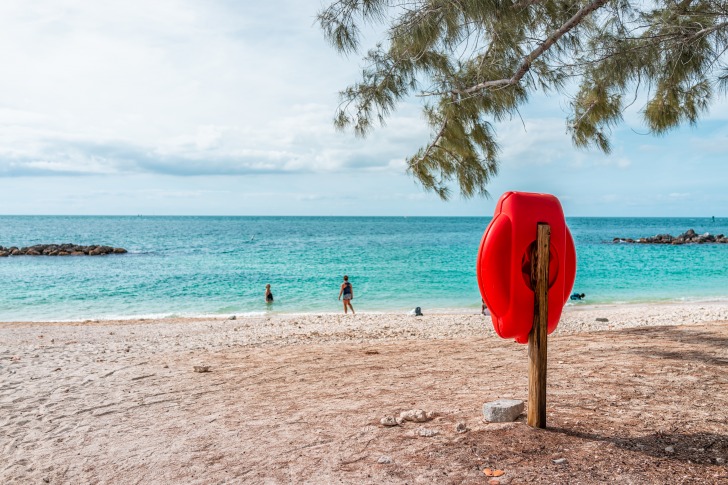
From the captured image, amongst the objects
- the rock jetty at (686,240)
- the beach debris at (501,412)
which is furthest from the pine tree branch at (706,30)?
the rock jetty at (686,240)

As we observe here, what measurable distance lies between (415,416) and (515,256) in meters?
1.60

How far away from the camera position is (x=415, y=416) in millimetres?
4719

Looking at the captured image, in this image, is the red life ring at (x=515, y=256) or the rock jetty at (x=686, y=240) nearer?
the red life ring at (x=515, y=256)

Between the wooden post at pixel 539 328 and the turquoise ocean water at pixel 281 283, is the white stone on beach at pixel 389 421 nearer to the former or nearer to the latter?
the wooden post at pixel 539 328

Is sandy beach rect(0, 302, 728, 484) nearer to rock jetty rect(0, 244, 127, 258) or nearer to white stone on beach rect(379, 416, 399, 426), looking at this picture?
white stone on beach rect(379, 416, 399, 426)

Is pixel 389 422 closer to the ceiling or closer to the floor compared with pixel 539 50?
closer to the floor

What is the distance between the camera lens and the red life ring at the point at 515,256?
13.4 feet

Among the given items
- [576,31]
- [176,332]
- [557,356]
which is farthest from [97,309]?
[576,31]

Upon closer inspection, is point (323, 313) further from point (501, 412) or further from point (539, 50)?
point (501, 412)

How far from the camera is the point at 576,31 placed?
621 centimetres

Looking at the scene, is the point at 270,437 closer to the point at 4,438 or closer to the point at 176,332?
the point at 4,438

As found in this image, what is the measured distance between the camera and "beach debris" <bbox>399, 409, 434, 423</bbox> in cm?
470

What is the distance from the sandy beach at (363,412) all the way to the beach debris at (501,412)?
79mm

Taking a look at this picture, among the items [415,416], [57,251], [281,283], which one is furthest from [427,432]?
[57,251]
